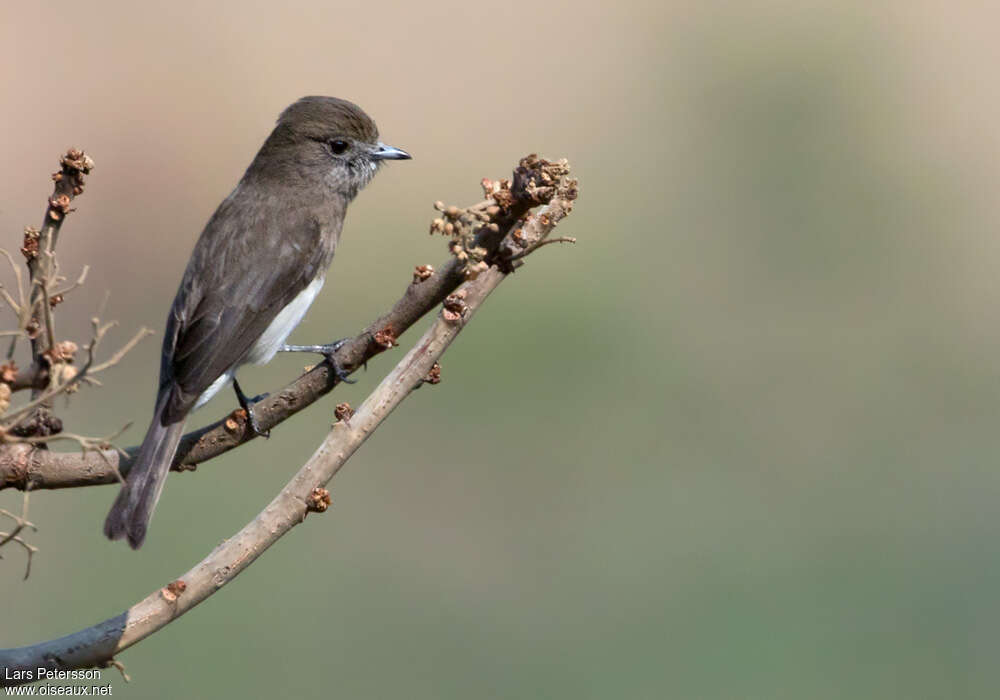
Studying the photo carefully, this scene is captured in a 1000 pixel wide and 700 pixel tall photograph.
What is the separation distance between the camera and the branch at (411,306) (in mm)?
2488

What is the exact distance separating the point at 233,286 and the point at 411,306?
173 cm

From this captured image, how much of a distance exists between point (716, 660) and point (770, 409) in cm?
459

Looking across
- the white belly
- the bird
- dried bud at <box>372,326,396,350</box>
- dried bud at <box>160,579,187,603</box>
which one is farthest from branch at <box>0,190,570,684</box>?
the white belly

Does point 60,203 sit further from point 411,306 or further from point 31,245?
point 411,306

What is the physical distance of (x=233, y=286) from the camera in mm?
4328

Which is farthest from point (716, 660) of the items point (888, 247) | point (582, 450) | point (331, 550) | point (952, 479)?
point (888, 247)

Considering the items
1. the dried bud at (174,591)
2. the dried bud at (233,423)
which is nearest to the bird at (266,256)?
the dried bud at (233,423)

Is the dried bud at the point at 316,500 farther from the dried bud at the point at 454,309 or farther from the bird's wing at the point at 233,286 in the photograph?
the bird's wing at the point at 233,286

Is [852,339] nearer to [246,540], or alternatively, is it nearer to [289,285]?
[289,285]

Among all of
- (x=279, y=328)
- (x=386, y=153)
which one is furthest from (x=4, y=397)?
(x=386, y=153)

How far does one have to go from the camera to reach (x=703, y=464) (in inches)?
441

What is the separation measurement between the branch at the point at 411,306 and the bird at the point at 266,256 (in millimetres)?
480

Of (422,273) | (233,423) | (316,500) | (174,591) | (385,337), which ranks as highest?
(422,273)

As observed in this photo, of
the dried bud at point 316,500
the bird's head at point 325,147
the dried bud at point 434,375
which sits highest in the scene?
the dried bud at point 434,375
